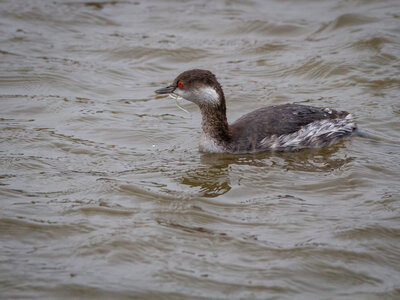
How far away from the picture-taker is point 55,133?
9.68m

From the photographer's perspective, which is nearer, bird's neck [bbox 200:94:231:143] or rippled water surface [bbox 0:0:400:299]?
rippled water surface [bbox 0:0:400:299]

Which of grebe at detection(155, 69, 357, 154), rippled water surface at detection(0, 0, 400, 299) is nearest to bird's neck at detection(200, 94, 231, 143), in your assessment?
grebe at detection(155, 69, 357, 154)

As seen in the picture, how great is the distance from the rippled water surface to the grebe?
220 mm

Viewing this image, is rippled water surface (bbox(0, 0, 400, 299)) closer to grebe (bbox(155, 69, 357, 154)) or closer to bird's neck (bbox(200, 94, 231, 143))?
grebe (bbox(155, 69, 357, 154))

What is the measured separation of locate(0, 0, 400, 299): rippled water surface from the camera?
5.87 meters

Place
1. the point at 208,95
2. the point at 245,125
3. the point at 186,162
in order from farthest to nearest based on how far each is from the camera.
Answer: the point at 245,125
the point at 208,95
the point at 186,162

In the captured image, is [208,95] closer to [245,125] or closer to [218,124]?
[218,124]

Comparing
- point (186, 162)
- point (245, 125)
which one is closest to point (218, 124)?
point (245, 125)

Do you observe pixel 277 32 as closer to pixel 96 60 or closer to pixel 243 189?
pixel 96 60

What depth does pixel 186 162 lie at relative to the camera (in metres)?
8.80

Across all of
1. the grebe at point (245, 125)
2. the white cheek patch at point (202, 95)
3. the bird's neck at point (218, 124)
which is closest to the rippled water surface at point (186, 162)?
the grebe at point (245, 125)

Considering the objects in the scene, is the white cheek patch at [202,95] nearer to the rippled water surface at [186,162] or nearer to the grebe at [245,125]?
the grebe at [245,125]

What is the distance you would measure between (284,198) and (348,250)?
138cm

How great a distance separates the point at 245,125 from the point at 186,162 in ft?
3.63
